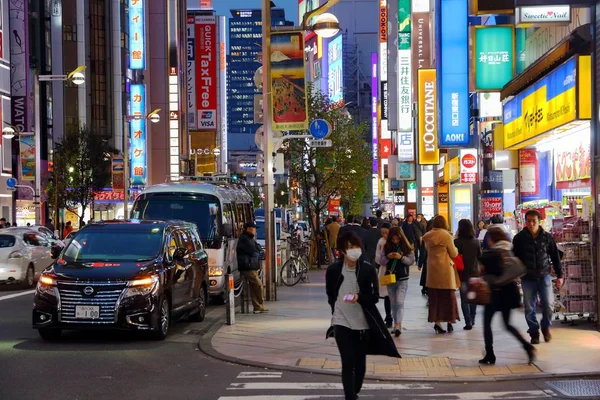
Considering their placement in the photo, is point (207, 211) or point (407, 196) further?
point (407, 196)

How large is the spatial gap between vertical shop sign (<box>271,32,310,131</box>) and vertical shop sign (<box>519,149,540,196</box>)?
639 centimetres

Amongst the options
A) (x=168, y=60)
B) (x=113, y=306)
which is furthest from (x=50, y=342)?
(x=168, y=60)

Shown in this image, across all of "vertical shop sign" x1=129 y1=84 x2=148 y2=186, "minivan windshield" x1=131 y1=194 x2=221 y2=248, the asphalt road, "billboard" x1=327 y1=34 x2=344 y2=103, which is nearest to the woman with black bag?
the asphalt road

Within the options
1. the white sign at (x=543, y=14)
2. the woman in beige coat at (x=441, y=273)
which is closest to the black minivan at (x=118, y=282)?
the woman in beige coat at (x=441, y=273)

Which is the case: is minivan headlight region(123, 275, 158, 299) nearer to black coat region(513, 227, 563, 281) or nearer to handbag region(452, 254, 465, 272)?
handbag region(452, 254, 465, 272)

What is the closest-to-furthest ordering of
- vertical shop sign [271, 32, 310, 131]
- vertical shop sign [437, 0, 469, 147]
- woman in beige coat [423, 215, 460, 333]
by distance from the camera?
woman in beige coat [423, 215, 460, 333] < vertical shop sign [271, 32, 310, 131] < vertical shop sign [437, 0, 469, 147]

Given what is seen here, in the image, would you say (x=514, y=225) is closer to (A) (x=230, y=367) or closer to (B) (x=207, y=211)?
(B) (x=207, y=211)

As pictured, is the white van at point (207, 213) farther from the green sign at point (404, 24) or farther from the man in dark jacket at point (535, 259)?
the green sign at point (404, 24)

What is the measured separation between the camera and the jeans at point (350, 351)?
8.73 m

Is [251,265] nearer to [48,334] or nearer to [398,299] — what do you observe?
[398,299]

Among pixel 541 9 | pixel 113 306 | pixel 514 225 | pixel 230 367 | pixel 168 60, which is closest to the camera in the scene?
pixel 230 367

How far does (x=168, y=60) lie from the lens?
3942 inches

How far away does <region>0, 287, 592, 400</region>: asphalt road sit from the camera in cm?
1012

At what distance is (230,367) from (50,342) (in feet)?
11.9
